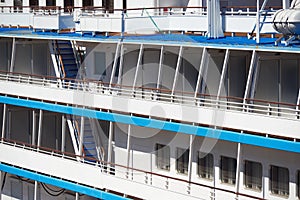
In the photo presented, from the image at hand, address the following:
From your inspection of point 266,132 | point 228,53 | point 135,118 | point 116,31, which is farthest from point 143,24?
point 266,132

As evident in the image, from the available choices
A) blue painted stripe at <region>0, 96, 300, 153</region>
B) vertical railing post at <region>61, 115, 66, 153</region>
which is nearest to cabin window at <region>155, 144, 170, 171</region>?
blue painted stripe at <region>0, 96, 300, 153</region>

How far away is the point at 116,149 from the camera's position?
2808 cm

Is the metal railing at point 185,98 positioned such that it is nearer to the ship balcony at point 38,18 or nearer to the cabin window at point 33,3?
the ship balcony at point 38,18

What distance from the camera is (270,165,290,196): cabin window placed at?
2236cm

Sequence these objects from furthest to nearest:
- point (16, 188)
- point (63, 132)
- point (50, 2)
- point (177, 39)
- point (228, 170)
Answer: point (50, 2) < point (16, 188) < point (63, 132) < point (177, 39) < point (228, 170)

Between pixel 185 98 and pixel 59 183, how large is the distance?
6052mm

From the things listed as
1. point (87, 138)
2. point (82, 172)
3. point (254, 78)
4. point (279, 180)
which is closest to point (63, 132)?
point (87, 138)

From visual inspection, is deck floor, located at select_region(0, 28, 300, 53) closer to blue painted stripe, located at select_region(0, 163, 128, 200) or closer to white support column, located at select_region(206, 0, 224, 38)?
white support column, located at select_region(206, 0, 224, 38)

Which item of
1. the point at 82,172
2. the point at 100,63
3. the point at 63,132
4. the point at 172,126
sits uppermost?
the point at 100,63

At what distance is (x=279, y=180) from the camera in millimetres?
22594

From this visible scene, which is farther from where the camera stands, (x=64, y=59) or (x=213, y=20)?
(x=64, y=59)

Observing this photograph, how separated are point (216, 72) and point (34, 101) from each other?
8.09 meters

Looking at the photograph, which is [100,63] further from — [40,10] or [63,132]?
[40,10]

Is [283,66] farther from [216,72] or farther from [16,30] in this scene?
[16,30]
